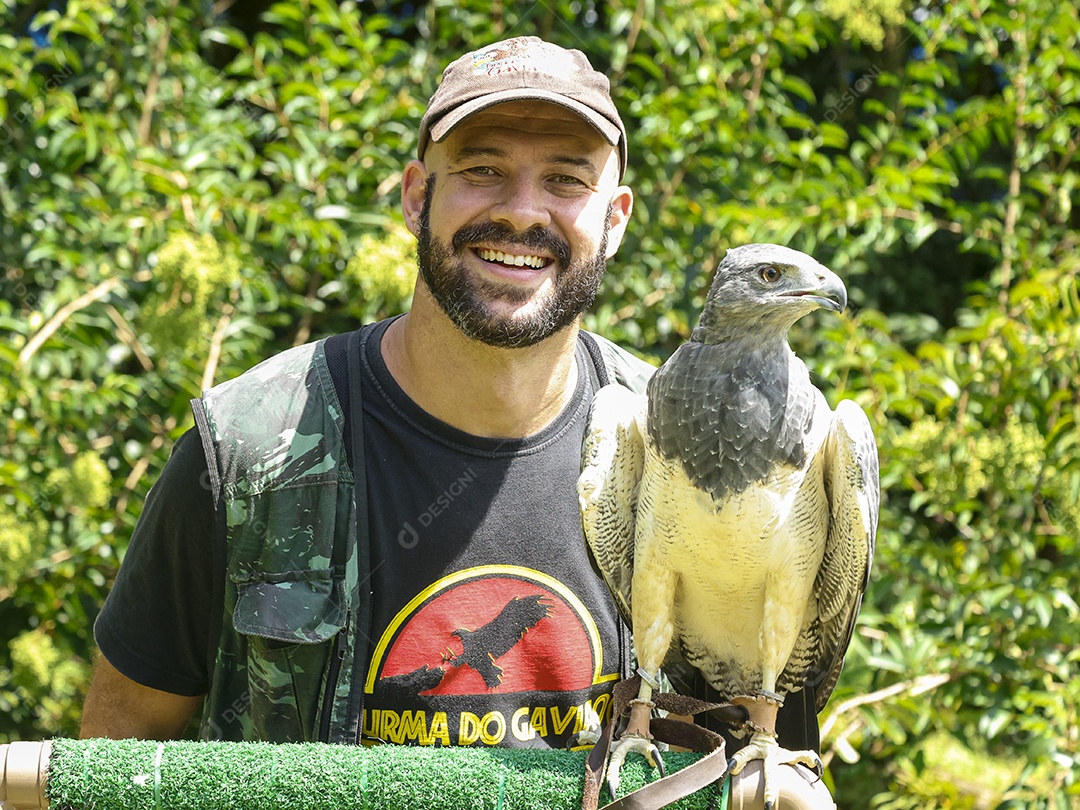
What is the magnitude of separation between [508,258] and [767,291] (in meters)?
0.58

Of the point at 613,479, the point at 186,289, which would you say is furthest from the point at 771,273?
the point at 186,289

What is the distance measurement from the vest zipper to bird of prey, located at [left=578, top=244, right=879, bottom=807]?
539 millimetres

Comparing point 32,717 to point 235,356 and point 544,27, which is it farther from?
point 544,27

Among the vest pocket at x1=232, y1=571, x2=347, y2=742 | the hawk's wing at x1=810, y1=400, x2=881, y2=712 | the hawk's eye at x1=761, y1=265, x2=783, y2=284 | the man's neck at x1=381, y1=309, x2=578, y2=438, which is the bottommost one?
the vest pocket at x1=232, y1=571, x2=347, y2=742

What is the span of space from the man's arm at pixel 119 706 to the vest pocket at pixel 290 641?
327 millimetres

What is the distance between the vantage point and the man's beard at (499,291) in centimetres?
220

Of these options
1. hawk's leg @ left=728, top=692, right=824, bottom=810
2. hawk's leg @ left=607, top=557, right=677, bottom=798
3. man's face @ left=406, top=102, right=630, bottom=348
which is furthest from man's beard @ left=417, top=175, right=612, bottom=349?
hawk's leg @ left=728, top=692, right=824, bottom=810

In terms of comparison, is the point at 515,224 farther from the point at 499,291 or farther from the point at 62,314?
the point at 62,314

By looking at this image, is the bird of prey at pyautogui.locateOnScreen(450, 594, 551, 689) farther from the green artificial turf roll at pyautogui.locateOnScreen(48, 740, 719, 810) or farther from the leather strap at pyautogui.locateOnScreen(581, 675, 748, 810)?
the green artificial turf roll at pyautogui.locateOnScreen(48, 740, 719, 810)

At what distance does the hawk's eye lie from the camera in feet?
6.18

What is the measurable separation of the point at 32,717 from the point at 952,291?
Result: 166 inches

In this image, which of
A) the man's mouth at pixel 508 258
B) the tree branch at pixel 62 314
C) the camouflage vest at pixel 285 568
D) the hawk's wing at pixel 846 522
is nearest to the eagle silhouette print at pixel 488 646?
the camouflage vest at pixel 285 568

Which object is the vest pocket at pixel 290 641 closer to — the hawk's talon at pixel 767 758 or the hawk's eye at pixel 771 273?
the hawk's talon at pixel 767 758

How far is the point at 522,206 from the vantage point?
217 centimetres
